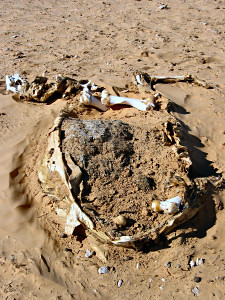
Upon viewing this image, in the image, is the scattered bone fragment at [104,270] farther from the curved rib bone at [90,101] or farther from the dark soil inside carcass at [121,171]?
the curved rib bone at [90,101]

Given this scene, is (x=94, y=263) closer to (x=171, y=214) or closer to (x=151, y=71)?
(x=171, y=214)

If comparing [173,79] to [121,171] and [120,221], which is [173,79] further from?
[120,221]

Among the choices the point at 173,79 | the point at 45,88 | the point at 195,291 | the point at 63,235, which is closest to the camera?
the point at 195,291

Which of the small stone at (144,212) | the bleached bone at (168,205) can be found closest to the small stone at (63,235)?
the small stone at (144,212)

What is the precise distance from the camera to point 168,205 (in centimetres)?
248

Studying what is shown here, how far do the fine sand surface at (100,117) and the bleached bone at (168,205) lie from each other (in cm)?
28

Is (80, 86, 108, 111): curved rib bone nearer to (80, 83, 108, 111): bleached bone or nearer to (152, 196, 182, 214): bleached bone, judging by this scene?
(80, 83, 108, 111): bleached bone

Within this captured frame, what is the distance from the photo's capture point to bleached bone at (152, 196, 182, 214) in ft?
8.11

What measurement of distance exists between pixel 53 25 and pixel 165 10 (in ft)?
10.4

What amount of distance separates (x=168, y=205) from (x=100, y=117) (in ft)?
5.09

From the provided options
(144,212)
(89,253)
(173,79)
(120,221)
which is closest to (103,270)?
(89,253)

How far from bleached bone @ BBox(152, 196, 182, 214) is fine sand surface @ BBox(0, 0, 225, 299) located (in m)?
0.28

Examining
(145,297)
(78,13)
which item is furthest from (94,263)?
(78,13)

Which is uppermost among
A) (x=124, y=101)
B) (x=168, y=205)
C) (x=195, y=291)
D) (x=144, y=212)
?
(x=124, y=101)
